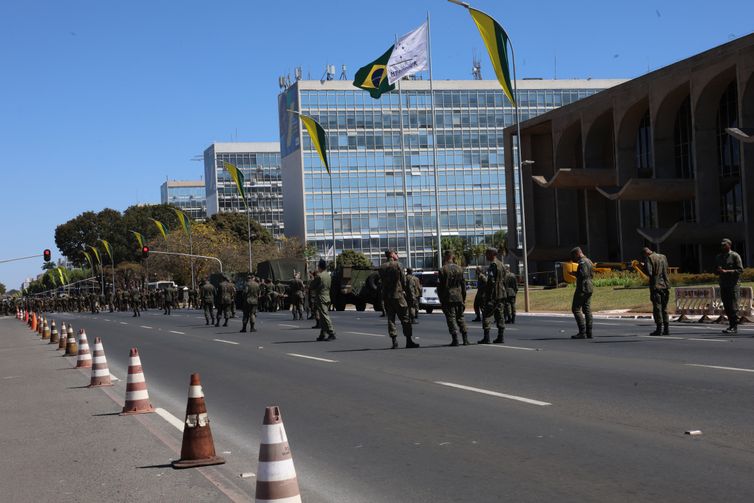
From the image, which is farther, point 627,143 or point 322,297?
point 627,143

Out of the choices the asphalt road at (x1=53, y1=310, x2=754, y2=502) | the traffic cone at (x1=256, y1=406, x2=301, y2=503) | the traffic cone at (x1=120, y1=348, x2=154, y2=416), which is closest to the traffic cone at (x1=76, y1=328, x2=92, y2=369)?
the asphalt road at (x1=53, y1=310, x2=754, y2=502)

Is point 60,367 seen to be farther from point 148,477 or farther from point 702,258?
point 702,258

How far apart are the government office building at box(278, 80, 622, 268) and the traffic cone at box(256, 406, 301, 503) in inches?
4389

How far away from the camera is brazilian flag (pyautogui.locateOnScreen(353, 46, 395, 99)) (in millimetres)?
51969

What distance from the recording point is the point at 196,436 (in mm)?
8102

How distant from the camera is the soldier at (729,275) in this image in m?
19.9

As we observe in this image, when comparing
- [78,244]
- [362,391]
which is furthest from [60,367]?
[78,244]

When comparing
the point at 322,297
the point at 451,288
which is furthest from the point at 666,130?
the point at 451,288

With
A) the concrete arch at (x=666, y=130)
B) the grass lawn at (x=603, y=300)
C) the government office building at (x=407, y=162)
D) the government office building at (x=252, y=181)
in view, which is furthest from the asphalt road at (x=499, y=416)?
the government office building at (x=252, y=181)

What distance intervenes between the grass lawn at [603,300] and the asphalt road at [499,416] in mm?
16908

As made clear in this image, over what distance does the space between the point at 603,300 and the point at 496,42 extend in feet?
37.2

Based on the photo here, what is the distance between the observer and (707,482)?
6.72 meters

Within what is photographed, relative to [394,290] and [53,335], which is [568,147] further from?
[394,290]

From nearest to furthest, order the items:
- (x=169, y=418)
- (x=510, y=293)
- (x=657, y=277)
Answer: (x=169, y=418) < (x=657, y=277) < (x=510, y=293)
